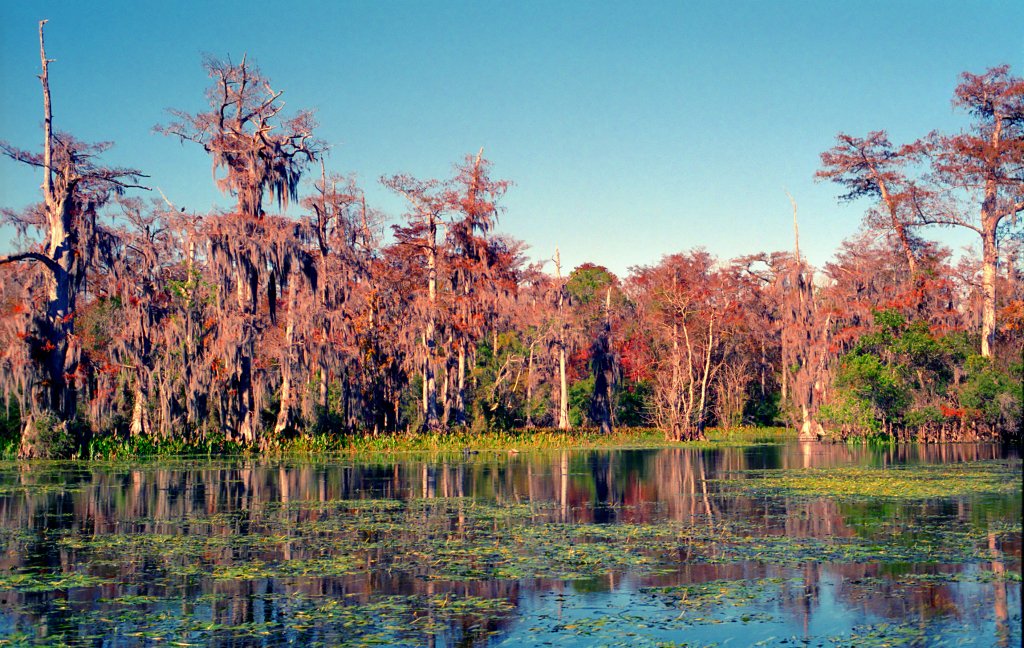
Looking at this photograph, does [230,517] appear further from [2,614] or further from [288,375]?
[288,375]

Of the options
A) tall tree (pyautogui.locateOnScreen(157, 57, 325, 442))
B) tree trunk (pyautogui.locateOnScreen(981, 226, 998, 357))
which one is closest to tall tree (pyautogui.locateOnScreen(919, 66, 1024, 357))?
tree trunk (pyautogui.locateOnScreen(981, 226, 998, 357))

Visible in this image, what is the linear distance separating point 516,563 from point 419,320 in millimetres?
29821

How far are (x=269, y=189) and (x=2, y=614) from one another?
91.6 feet

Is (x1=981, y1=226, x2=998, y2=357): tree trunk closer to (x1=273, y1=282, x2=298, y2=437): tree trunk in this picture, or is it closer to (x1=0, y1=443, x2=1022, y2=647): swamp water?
(x1=0, y1=443, x2=1022, y2=647): swamp water

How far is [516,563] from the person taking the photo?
11.7 m

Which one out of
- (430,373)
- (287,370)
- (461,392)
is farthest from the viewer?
(461,392)

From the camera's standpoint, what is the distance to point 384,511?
1681cm

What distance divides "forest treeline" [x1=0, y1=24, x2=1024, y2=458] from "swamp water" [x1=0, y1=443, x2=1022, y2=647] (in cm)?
1180

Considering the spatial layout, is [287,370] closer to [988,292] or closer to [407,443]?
[407,443]

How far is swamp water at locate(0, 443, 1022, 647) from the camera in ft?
28.5

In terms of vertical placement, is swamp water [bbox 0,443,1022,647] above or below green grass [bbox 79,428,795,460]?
below

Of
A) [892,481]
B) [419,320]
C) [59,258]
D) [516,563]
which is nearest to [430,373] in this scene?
[419,320]

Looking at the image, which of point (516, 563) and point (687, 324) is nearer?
point (516, 563)

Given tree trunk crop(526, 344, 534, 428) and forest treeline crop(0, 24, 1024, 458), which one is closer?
forest treeline crop(0, 24, 1024, 458)
